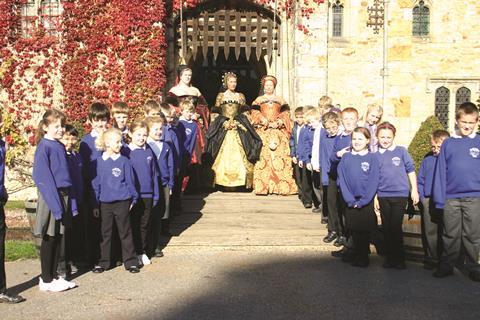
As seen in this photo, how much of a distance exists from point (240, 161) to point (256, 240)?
2.92m

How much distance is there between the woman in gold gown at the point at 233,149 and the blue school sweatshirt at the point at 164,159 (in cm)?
312

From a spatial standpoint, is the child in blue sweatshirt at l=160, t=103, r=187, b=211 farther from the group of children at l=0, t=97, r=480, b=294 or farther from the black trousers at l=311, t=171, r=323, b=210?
the black trousers at l=311, t=171, r=323, b=210

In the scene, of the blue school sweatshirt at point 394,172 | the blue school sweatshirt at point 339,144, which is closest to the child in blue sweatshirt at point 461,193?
the blue school sweatshirt at point 394,172

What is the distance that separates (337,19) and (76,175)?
409 inches

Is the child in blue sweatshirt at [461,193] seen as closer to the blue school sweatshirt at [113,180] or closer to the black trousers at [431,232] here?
the black trousers at [431,232]

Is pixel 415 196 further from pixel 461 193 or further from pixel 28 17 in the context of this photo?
pixel 28 17

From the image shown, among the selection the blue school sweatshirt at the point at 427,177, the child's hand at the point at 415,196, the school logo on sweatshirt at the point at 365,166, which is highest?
the school logo on sweatshirt at the point at 365,166

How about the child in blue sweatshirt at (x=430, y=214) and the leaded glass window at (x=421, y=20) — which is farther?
the leaded glass window at (x=421, y=20)

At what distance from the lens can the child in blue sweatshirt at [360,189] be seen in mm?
5840

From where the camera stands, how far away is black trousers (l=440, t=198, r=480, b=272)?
5.54 m

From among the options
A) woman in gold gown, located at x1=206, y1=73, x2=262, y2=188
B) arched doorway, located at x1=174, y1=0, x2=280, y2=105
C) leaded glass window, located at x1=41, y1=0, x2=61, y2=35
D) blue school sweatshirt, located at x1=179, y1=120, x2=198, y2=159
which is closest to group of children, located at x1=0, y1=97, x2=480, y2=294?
blue school sweatshirt, located at x1=179, y1=120, x2=198, y2=159

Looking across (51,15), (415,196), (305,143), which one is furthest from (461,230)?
(51,15)

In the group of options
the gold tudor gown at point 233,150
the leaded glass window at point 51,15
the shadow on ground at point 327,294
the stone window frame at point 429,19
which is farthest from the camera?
the stone window frame at point 429,19

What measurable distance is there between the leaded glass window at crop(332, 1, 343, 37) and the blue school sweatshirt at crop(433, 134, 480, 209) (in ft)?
29.5
